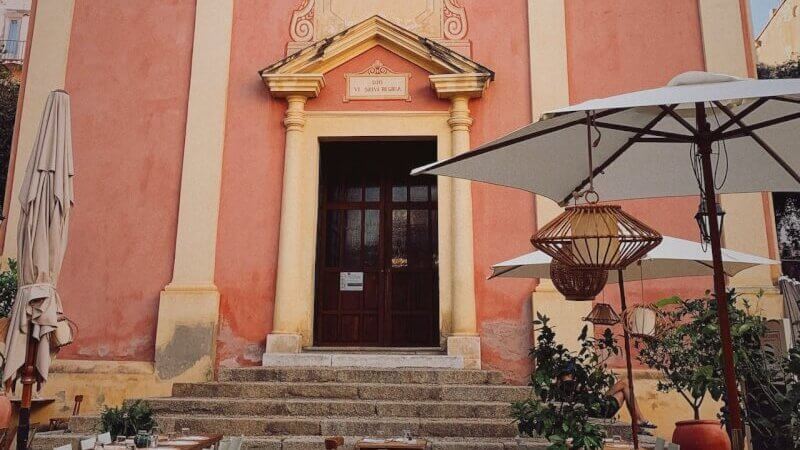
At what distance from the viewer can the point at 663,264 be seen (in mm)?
5773

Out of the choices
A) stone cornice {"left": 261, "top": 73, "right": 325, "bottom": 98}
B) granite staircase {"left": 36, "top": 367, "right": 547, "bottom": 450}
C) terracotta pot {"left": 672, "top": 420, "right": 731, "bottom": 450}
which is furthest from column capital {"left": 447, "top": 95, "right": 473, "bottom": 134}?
terracotta pot {"left": 672, "top": 420, "right": 731, "bottom": 450}

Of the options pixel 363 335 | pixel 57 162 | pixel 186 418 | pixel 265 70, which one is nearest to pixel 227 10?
pixel 265 70

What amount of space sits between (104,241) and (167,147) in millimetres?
1532

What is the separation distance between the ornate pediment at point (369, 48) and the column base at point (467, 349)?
3.29m

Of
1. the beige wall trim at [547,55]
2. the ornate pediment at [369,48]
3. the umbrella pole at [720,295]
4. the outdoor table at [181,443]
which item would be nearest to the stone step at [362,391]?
the outdoor table at [181,443]

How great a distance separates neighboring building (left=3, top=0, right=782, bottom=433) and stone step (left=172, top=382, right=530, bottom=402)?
94 cm

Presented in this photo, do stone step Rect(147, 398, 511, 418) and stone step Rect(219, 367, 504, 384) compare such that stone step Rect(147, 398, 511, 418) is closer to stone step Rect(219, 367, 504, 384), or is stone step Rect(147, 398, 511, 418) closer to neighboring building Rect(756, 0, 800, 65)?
stone step Rect(219, 367, 504, 384)

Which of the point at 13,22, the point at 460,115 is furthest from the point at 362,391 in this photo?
the point at 13,22

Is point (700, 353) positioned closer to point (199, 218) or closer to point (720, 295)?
point (720, 295)

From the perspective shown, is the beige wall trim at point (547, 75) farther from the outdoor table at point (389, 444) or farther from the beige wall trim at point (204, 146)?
the beige wall trim at point (204, 146)

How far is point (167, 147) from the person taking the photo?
874cm

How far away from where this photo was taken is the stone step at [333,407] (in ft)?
21.1

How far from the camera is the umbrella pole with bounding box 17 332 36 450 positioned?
4.69 m

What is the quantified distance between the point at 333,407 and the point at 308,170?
11.3 ft
